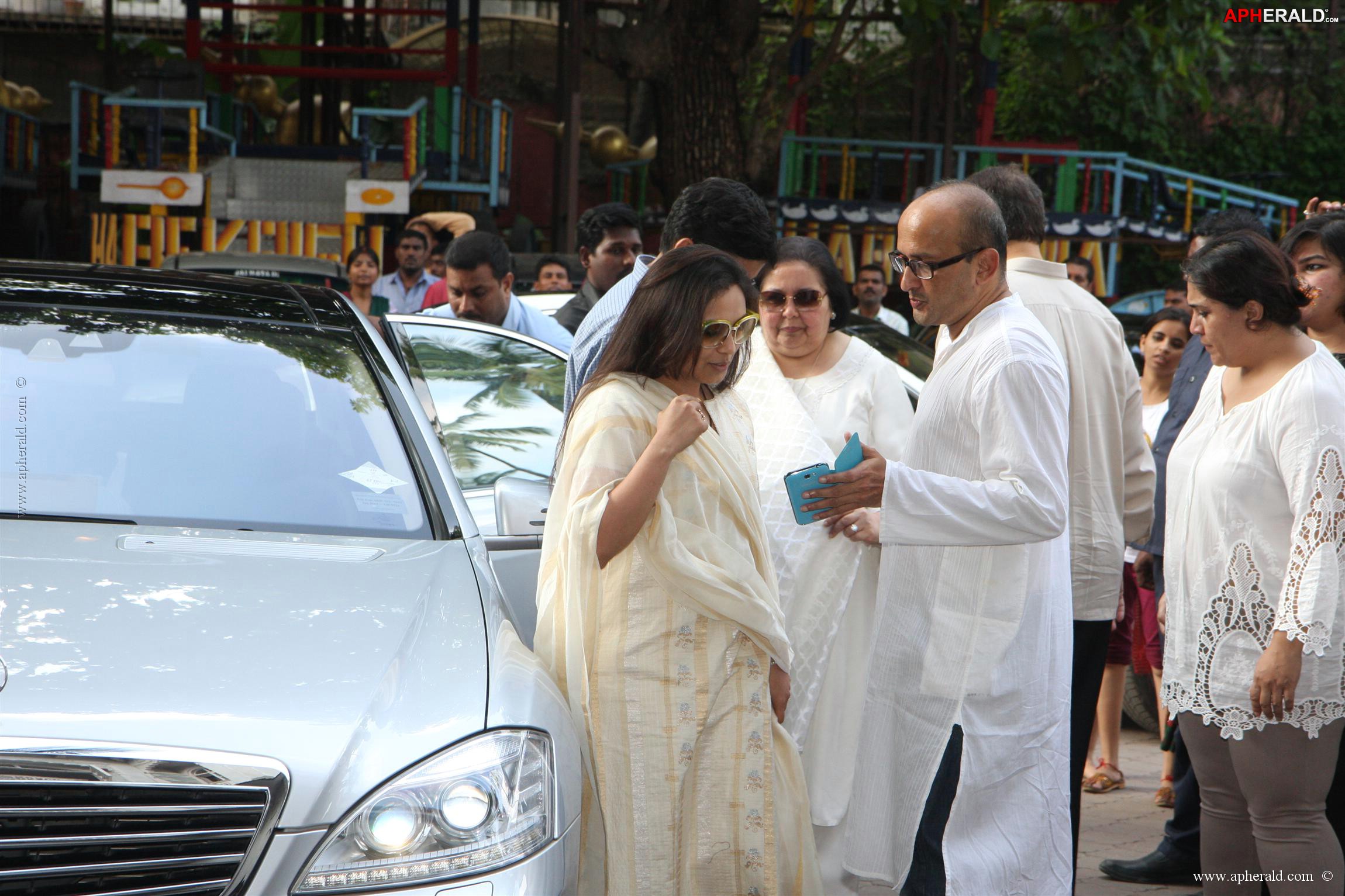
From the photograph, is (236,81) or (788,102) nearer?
(788,102)

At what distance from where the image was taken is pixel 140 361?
9.84 ft

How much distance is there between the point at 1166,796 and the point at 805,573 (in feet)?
7.46

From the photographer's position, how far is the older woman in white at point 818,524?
11.1ft

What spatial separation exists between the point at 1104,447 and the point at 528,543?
1.62 meters

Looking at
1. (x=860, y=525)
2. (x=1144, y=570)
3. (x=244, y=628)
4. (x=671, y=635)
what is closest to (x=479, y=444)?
(x=860, y=525)

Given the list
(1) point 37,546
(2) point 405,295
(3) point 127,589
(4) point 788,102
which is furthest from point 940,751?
(4) point 788,102

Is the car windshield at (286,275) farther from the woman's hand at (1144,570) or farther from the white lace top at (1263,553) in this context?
the white lace top at (1263,553)

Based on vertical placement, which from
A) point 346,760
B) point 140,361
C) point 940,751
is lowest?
point 940,751

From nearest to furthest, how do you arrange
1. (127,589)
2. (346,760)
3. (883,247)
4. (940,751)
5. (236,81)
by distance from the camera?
1. (346,760)
2. (127,589)
3. (940,751)
4. (883,247)
5. (236,81)

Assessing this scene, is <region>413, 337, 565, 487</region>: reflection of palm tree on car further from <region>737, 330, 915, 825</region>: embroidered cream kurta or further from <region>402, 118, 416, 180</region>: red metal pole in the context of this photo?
<region>402, 118, 416, 180</region>: red metal pole

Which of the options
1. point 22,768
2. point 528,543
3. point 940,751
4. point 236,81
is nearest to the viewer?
point 22,768

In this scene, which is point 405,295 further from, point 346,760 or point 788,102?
point 346,760

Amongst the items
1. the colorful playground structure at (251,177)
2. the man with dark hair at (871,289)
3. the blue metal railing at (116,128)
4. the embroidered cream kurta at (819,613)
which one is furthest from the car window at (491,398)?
the blue metal railing at (116,128)

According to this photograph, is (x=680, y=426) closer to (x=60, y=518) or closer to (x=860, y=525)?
(x=860, y=525)
